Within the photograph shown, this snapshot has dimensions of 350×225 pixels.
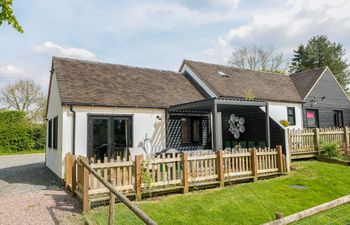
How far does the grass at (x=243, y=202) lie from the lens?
20.7 feet

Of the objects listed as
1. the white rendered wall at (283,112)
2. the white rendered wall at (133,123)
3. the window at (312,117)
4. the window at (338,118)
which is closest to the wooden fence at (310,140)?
the white rendered wall at (283,112)

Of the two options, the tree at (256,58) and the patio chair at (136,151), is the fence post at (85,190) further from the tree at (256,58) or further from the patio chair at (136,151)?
the tree at (256,58)

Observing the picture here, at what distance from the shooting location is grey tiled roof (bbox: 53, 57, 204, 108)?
1186 centimetres

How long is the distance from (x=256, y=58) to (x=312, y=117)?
25.2 m

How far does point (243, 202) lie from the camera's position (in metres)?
7.46

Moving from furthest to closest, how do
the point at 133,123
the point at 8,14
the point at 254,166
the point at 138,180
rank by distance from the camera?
1. the point at 133,123
2. the point at 254,166
3. the point at 138,180
4. the point at 8,14

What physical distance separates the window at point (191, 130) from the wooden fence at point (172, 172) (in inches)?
194

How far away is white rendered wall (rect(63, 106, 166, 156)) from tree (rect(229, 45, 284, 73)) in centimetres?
3305

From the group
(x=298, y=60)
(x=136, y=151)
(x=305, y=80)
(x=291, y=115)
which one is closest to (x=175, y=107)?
(x=136, y=151)

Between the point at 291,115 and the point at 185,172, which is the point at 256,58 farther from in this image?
the point at 185,172

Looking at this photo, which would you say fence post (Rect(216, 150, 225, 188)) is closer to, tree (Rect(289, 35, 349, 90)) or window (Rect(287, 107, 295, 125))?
window (Rect(287, 107, 295, 125))

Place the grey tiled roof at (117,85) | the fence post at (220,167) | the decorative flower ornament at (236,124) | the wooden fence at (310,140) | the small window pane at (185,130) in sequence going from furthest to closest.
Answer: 1. the decorative flower ornament at (236,124)
2. the small window pane at (185,130)
3. the wooden fence at (310,140)
4. the grey tiled roof at (117,85)
5. the fence post at (220,167)

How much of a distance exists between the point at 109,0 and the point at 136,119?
5.28 meters

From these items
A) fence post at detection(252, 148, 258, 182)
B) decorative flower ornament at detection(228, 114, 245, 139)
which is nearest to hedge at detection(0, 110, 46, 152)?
decorative flower ornament at detection(228, 114, 245, 139)
